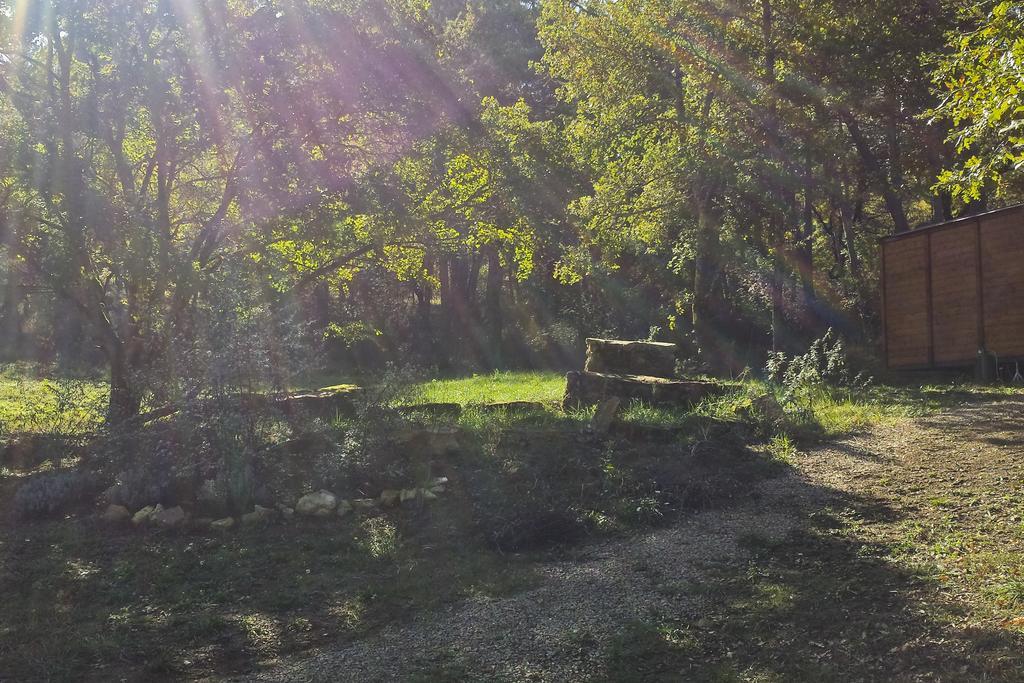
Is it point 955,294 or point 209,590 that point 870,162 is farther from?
point 209,590

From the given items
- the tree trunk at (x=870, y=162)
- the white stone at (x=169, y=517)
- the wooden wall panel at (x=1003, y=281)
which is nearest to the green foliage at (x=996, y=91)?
the wooden wall panel at (x=1003, y=281)

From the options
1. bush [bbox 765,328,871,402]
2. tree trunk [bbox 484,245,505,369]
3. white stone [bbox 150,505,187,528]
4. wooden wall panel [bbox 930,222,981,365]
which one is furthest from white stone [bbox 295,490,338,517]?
tree trunk [bbox 484,245,505,369]

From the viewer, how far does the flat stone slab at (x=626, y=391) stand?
938 centimetres

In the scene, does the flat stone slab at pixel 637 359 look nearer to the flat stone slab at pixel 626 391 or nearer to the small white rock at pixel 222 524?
the flat stone slab at pixel 626 391

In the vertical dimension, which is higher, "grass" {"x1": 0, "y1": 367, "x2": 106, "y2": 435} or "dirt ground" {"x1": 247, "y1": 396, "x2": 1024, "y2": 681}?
"grass" {"x1": 0, "y1": 367, "x2": 106, "y2": 435}

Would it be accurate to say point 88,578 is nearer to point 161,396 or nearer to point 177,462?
point 177,462

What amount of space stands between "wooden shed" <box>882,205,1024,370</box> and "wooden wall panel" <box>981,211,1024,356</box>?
0.01m

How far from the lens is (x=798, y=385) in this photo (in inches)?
424

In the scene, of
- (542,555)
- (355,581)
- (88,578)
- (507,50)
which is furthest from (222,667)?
(507,50)

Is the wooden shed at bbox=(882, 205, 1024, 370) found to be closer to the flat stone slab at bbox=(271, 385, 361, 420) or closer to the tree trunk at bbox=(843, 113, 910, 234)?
the tree trunk at bbox=(843, 113, 910, 234)

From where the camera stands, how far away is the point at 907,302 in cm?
1373

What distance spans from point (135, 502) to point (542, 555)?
3.00 m

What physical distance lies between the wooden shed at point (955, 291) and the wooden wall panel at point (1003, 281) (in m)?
0.01

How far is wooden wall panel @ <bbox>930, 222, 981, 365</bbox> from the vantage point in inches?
497
